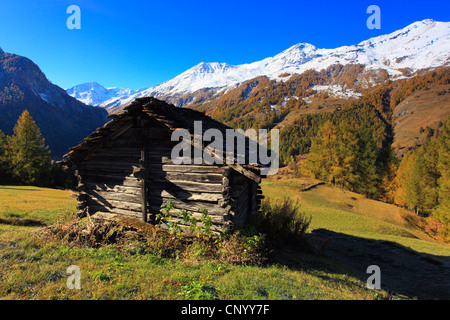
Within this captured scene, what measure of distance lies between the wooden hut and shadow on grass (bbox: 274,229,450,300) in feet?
9.47

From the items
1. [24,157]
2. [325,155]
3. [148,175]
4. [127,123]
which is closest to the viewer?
[148,175]

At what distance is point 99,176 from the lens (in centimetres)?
918

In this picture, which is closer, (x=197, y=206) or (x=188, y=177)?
(x=197, y=206)

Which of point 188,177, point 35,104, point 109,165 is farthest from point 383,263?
point 35,104

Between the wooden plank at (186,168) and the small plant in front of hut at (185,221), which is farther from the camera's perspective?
the wooden plank at (186,168)

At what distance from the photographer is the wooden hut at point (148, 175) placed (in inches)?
280

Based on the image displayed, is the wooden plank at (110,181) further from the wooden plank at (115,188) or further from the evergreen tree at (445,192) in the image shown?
the evergreen tree at (445,192)

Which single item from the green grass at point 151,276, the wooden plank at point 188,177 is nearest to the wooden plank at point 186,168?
the wooden plank at point 188,177

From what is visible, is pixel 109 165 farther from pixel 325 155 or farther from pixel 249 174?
pixel 325 155

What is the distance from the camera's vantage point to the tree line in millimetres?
34062

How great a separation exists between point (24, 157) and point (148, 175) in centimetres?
4000

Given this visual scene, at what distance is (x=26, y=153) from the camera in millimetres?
34406
